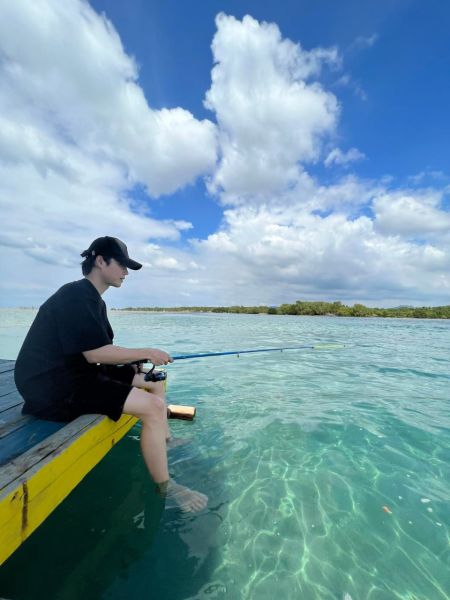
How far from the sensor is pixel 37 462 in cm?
217

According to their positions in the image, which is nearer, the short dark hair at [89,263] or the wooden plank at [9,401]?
the short dark hair at [89,263]

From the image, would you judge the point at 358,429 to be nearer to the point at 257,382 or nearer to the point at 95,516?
the point at 257,382

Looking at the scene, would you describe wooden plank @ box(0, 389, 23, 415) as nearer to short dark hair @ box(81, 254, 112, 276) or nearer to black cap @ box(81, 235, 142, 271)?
short dark hair @ box(81, 254, 112, 276)

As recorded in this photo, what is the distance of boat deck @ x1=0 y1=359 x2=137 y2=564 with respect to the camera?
185cm

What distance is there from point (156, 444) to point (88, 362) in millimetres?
1139

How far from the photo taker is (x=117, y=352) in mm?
2852

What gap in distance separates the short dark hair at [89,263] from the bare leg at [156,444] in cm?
139

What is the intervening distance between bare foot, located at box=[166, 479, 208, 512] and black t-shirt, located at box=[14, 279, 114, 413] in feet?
5.38

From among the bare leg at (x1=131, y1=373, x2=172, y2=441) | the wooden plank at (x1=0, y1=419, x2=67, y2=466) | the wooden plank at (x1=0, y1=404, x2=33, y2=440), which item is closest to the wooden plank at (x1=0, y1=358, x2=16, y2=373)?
the wooden plank at (x1=0, y1=404, x2=33, y2=440)

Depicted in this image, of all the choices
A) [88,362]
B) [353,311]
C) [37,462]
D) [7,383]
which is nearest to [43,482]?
[37,462]

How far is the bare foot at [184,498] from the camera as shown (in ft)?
10.6

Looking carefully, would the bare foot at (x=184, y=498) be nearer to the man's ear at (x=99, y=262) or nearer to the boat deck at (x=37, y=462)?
the boat deck at (x=37, y=462)

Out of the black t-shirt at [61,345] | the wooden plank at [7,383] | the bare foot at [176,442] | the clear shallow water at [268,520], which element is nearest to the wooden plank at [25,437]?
the black t-shirt at [61,345]

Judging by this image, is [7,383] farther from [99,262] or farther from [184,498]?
[184,498]
